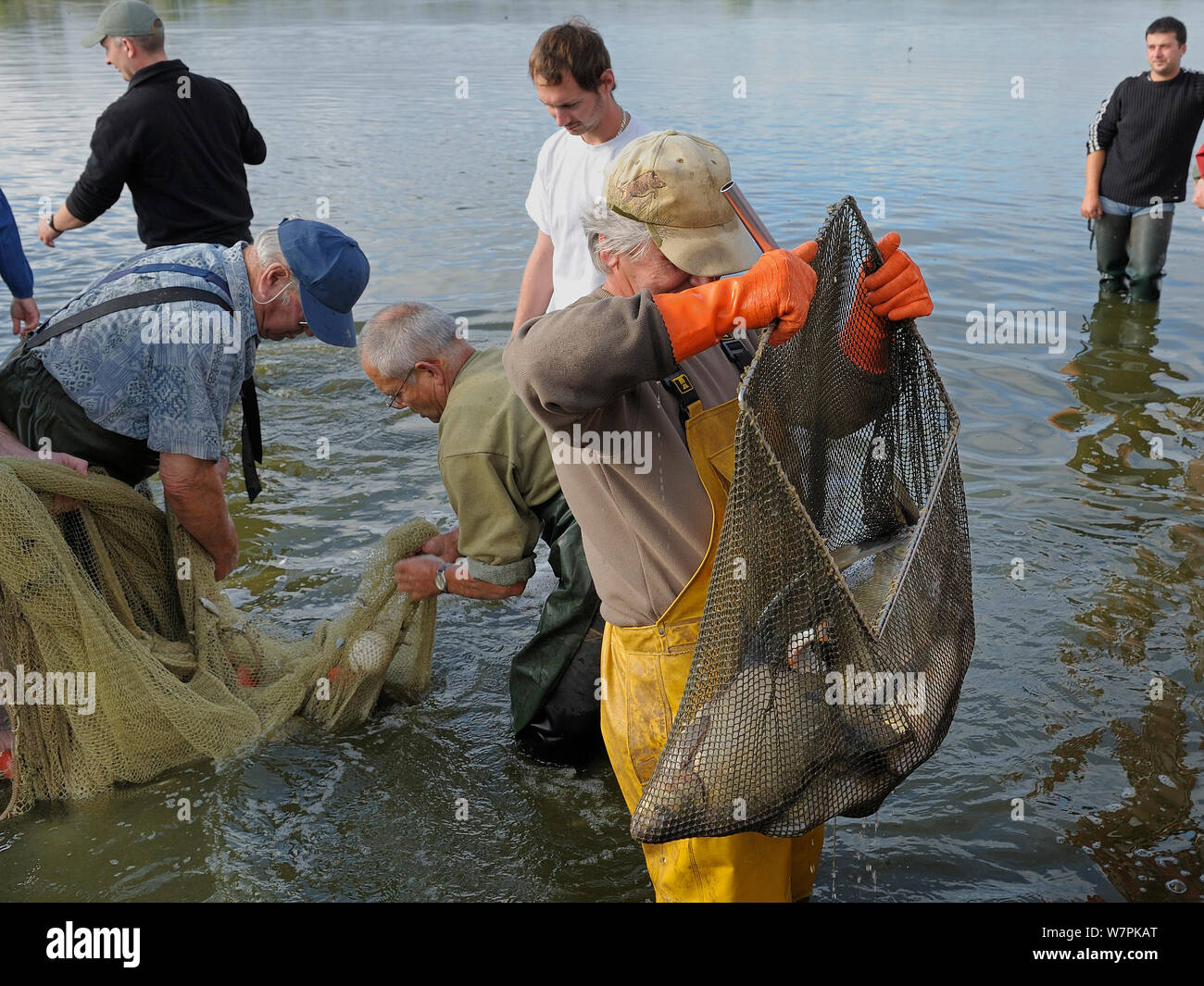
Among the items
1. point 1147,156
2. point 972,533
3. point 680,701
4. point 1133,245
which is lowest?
point 972,533

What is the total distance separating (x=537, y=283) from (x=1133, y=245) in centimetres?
639

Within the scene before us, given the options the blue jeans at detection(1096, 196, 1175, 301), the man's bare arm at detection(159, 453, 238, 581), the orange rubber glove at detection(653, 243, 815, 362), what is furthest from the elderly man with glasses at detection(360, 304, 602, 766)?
the blue jeans at detection(1096, 196, 1175, 301)

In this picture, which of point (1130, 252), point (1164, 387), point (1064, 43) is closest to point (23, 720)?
point (1164, 387)

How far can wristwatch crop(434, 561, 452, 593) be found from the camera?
3.98 m

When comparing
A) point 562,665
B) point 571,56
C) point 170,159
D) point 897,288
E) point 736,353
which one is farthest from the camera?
point 170,159

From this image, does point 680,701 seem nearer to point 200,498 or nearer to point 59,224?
point 200,498

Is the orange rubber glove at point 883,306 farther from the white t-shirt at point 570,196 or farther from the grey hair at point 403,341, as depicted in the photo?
the white t-shirt at point 570,196

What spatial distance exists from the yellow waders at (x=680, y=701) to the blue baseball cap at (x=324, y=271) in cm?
164

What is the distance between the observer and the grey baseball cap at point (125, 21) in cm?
594

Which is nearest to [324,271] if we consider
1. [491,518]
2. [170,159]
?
[491,518]

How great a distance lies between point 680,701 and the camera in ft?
8.57

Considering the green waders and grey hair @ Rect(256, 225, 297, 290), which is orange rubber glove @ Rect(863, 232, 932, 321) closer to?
the green waders

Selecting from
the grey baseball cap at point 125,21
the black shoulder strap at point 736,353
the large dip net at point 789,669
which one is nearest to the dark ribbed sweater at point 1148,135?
the grey baseball cap at point 125,21

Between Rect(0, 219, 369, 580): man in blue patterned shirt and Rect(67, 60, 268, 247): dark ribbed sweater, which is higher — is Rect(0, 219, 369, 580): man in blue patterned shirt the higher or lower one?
the lower one
